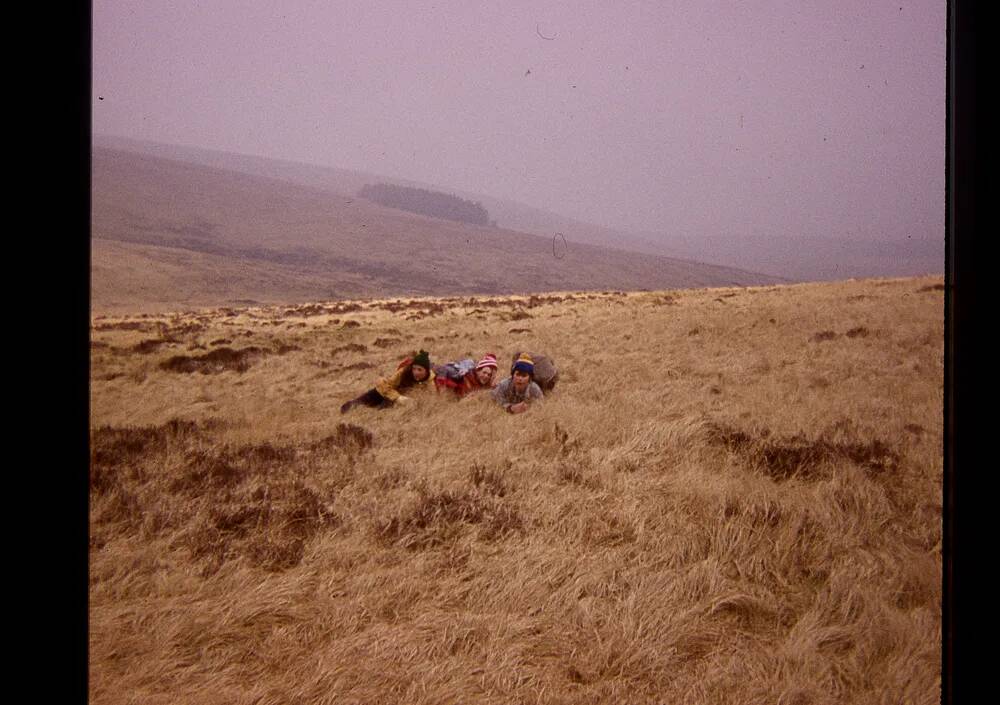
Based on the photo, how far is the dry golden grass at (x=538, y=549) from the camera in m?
2.34

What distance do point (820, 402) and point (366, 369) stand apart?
9202 millimetres

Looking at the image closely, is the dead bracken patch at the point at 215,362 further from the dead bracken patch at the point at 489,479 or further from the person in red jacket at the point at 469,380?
the dead bracken patch at the point at 489,479

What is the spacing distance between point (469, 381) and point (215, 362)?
859cm

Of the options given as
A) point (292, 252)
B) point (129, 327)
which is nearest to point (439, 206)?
point (292, 252)

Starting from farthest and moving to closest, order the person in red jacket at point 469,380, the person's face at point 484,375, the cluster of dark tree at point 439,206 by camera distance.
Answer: the cluster of dark tree at point 439,206 → the person's face at point 484,375 → the person in red jacket at point 469,380

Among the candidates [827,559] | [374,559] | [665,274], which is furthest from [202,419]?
[665,274]

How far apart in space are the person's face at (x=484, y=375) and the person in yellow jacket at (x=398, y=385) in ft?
2.93

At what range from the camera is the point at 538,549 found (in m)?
3.37

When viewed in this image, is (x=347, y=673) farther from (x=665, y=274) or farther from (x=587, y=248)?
(x=587, y=248)

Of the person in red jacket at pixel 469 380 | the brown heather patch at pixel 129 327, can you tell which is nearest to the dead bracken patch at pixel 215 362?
the person in red jacket at pixel 469 380

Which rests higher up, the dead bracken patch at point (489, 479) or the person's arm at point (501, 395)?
the person's arm at point (501, 395)

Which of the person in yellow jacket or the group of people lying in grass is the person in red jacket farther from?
the person in yellow jacket

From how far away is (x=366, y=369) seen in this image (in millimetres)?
11688

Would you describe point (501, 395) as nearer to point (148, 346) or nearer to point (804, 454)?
point (804, 454)
